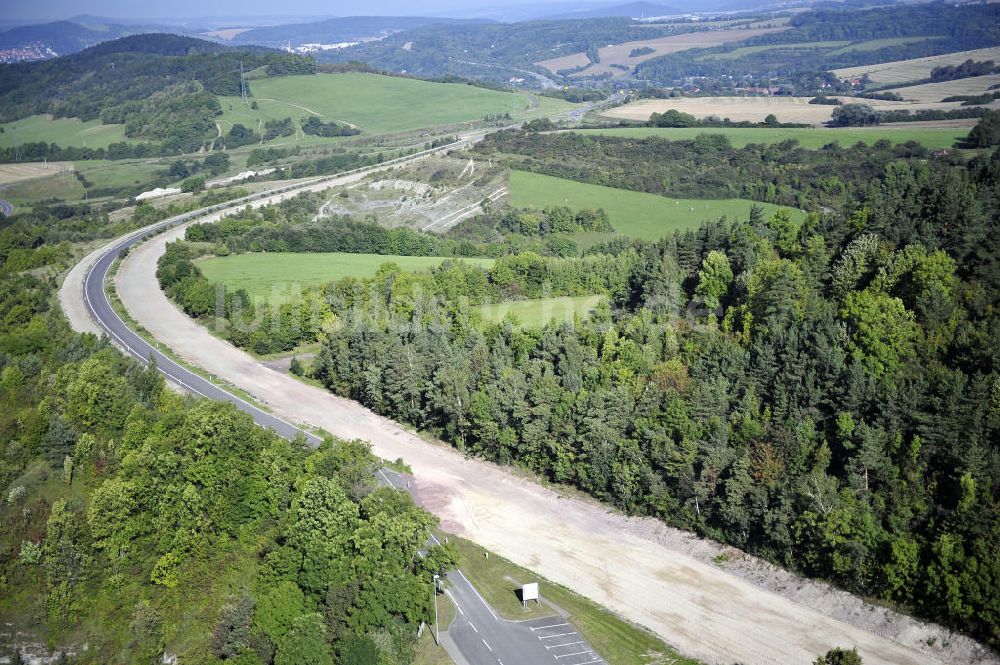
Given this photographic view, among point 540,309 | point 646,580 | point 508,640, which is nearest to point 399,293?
point 540,309

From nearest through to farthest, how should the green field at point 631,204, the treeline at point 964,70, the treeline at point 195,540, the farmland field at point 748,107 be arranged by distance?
the treeline at point 195,540, the green field at point 631,204, the farmland field at point 748,107, the treeline at point 964,70

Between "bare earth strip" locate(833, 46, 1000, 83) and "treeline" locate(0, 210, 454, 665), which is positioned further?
"bare earth strip" locate(833, 46, 1000, 83)

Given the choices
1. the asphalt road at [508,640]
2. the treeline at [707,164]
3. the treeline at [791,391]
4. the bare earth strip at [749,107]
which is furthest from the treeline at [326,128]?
the asphalt road at [508,640]

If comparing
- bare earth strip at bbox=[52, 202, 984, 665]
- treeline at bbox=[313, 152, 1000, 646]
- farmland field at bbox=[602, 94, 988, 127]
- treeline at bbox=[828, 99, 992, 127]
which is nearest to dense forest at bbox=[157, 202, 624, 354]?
treeline at bbox=[313, 152, 1000, 646]

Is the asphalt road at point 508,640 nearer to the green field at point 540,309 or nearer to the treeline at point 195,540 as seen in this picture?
the treeline at point 195,540

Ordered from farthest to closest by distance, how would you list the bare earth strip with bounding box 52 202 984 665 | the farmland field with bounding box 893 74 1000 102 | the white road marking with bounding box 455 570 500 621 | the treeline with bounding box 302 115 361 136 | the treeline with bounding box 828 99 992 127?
1. the treeline with bounding box 302 115 361 136
2. the farmland field with bounding box 893 74 1000 102
3. the treeline with bounding box 828 99 992 127
4. the white road marking with bounding box 455 570 500 621
5. the bare earth strip with bounding box 52 202 984 665

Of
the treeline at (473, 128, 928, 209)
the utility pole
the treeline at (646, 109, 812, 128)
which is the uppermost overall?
the utility pole

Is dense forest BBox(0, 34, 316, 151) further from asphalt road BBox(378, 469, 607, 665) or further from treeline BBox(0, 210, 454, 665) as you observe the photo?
asphalt road BBox(378, 469, 607, 665)
